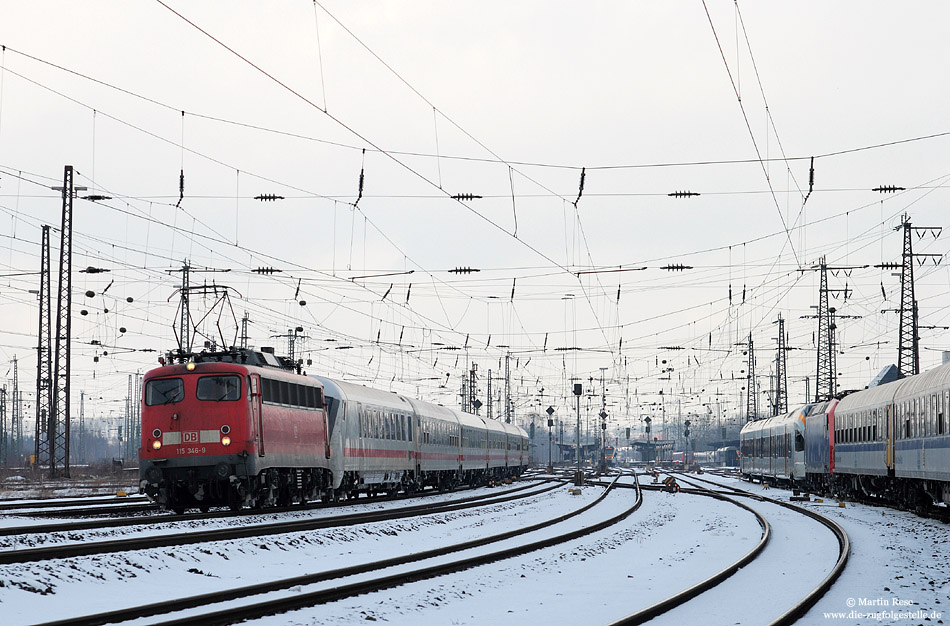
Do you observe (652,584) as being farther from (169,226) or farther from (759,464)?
(759,464)

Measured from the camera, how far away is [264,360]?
28.8 meters

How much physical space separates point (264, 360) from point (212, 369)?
2.40 meters

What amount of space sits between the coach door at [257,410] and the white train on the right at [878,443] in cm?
1639

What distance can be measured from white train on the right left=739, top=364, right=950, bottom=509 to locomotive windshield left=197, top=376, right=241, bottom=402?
55.6 feet

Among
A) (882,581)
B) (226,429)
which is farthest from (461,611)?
(226,429)

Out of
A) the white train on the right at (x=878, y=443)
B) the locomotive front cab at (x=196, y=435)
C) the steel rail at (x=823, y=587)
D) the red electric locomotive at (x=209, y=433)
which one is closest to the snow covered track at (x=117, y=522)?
the red electric locomotive at (x=209, y=433)

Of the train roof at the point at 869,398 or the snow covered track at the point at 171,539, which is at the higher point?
the train roof at the point at 869,398

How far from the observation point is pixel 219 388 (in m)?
26.4

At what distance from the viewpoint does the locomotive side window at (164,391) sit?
26.5 m

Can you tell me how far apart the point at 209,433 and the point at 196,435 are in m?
0.32

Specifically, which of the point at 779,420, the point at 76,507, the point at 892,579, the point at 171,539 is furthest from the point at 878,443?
the point at 171,539

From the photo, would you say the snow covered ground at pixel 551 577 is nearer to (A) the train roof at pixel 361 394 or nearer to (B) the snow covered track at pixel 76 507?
(B) the snow covered track at pixel 76 507

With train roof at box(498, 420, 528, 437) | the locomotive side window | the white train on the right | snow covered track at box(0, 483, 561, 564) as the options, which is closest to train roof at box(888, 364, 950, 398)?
the white train on the right

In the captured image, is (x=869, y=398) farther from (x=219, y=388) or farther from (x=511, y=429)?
(x=511, y=429)
